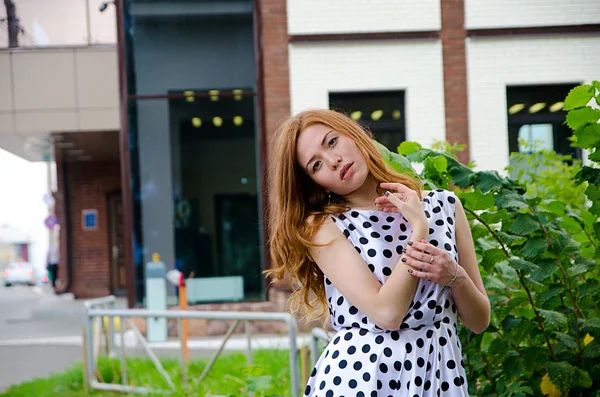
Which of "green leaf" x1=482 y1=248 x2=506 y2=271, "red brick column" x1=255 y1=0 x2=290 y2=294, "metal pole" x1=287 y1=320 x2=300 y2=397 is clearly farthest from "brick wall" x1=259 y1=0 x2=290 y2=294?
"green leaf" x1=482 y1=248 x2=506 y2=271

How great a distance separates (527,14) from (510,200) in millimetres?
10469

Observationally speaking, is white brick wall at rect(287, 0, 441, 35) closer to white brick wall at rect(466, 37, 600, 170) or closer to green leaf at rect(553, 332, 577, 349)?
white brick wall at rect(466, 37, 600, 170)

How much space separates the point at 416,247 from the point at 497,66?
11176mm

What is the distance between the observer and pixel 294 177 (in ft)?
7.53

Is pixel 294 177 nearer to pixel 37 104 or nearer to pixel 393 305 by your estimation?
pixel 393 305

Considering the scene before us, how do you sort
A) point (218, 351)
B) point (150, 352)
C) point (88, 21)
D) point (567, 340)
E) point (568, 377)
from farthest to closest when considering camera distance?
point (88, 21), point (150, 352), point (218, 351), point (567, 340), point (568, 377)

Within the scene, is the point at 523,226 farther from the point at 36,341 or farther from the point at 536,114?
the point at 36,341

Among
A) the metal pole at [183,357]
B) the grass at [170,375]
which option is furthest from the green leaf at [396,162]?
the metal pole at [183,357]

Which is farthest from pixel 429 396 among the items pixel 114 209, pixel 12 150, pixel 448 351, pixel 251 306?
pixel 114 209

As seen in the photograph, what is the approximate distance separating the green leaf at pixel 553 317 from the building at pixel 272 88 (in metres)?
9.45

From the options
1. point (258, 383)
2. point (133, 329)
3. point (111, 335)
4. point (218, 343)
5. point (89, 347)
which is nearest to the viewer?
point (258, 383)

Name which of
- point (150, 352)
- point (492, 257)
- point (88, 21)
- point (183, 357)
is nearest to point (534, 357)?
point (492, 257)

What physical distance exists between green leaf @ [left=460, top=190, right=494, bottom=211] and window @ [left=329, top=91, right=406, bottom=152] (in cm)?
960

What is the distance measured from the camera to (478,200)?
118 inches
